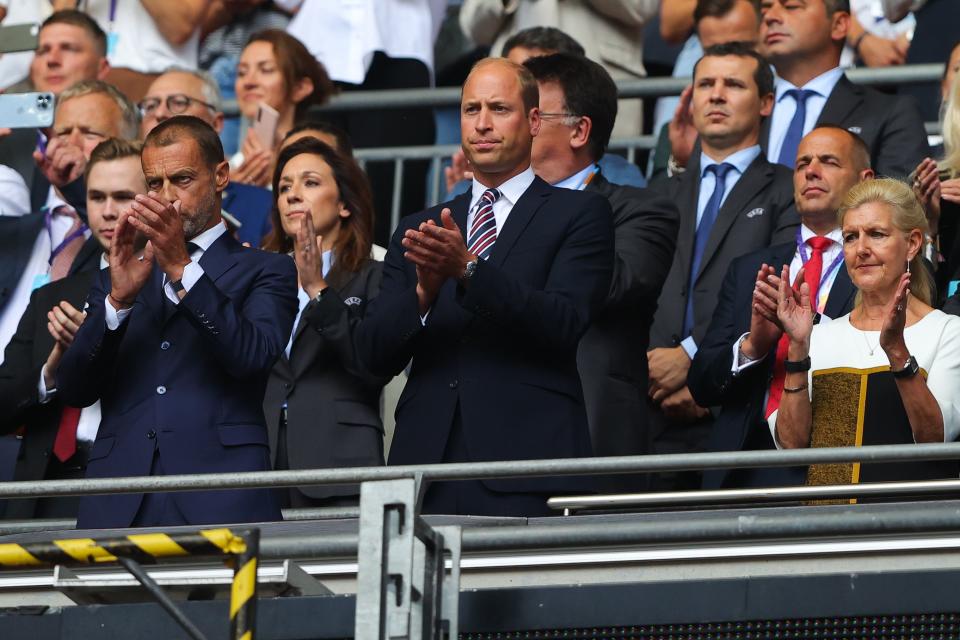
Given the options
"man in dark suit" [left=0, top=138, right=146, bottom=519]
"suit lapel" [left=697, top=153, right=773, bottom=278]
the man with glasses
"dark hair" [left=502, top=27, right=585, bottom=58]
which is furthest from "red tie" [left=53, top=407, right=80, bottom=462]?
"dark hair" [left=502, top=27, right=585, bottom=58]

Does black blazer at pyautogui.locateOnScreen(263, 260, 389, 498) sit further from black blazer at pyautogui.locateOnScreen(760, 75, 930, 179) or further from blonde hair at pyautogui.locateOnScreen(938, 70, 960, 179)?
black blazer at pyautogui.locateOnScreen(760, 75, 930, 179)

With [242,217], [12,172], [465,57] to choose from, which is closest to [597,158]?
[242,217]

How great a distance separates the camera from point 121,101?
9.49 m

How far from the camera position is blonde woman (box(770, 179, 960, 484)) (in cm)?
669

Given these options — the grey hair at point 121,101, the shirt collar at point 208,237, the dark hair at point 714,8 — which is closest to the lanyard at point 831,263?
the shirt collar at point 208,237

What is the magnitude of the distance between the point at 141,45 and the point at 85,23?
874 mm

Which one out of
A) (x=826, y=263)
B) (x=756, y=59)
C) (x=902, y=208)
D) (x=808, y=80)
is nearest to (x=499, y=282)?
(x=902, y=208)

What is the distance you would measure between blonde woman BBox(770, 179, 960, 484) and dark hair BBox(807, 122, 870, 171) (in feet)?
2.65

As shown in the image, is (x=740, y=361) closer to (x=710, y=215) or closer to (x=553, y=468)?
(x=710, y=215)

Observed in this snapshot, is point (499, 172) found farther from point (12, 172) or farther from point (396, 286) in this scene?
point (12, 172)

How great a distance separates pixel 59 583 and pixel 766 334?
→ 8.95 ft

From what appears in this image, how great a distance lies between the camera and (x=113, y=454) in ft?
21.8

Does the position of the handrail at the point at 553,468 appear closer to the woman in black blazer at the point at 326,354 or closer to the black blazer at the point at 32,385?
the woman in black blazer at the point at 326,354

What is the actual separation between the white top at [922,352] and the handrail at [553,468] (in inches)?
56.6
